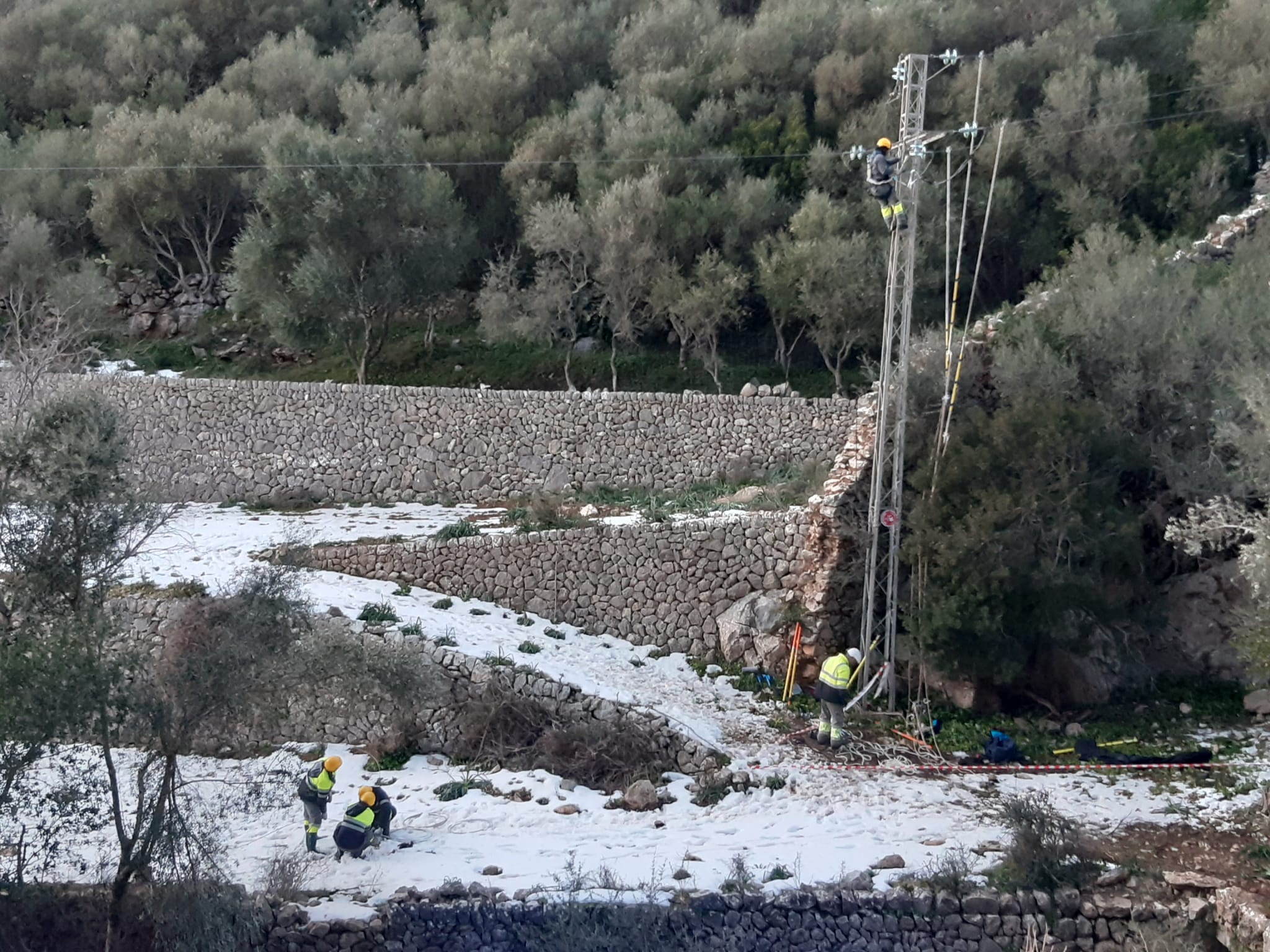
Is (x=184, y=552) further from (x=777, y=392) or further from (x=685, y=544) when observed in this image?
(x=777, y=392)

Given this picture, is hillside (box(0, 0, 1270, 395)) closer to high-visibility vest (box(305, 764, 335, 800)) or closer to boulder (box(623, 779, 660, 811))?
boulder (box(623, 779, 660, 811))

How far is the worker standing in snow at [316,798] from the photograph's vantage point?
1232cm

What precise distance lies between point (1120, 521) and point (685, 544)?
6125 millimetres

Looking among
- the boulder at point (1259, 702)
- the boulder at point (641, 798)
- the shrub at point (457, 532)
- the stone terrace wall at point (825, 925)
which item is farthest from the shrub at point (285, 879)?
the boulder at point (1259, 702)

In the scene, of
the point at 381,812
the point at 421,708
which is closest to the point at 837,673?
the point at 421,708

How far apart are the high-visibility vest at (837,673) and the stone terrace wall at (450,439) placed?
767 cm

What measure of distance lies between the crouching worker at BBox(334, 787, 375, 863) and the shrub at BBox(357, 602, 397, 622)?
4021 millimetres

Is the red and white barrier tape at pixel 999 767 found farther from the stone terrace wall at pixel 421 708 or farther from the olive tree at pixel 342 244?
the olive tree at pixel 342 244

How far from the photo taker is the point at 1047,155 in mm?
26578

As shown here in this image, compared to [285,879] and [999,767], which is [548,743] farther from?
[999,767]

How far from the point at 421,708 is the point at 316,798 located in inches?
118

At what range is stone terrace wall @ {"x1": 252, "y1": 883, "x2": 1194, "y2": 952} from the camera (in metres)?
11.0

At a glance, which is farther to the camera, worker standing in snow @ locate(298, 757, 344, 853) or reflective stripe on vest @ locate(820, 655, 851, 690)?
reflective stripe on vest @ locate(820, 655, 851, 690)

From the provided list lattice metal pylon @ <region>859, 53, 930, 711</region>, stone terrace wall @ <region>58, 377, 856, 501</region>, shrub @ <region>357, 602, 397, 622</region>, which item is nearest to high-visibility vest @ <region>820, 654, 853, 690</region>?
lattice metal pylon @ <region>859, 53, 930, 711</region>
